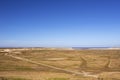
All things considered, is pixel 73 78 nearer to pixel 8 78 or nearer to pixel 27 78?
pixel 27 78

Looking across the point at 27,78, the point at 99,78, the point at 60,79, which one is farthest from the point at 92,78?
the point at 27,78

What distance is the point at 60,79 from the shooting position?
4562 cm

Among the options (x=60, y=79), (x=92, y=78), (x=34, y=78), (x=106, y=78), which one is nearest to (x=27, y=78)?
(x=34, y=78)

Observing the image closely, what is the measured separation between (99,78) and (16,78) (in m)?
21.4

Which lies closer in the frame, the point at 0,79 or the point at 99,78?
the point at 0,79

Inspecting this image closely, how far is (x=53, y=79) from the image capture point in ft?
149

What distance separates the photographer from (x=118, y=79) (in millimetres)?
46000

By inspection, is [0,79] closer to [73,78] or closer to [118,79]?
[73,78]

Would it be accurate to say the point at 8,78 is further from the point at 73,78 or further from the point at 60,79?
the point at 73,78

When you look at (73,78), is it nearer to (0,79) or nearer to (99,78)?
(99,78)

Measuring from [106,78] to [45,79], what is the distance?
622 inches

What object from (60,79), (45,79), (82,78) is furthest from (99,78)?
(45,79)

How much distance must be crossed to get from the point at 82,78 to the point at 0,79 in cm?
2040

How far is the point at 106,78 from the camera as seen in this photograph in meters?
Answer: 46.9
